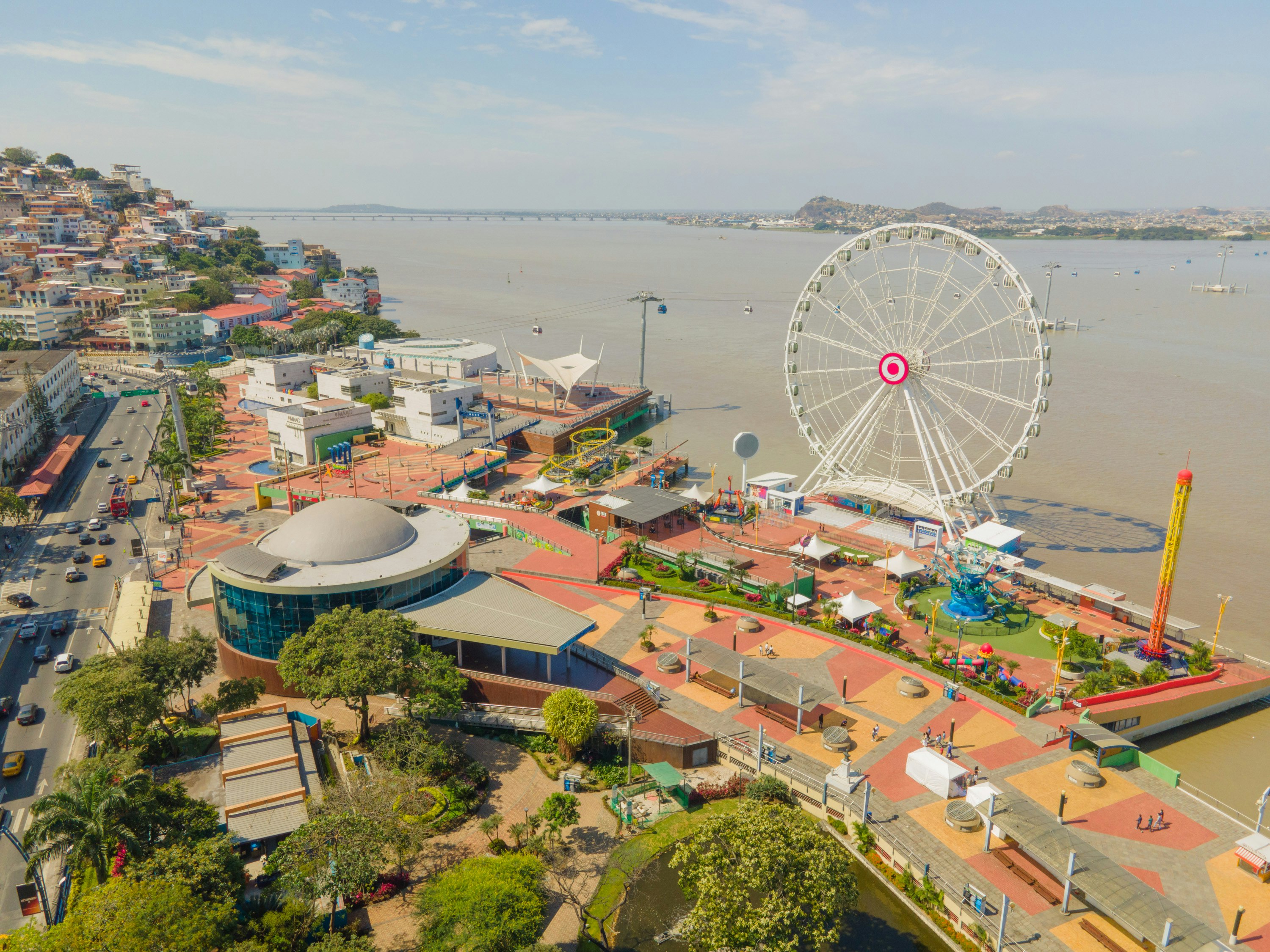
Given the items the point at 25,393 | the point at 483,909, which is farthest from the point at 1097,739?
the point at 25,393

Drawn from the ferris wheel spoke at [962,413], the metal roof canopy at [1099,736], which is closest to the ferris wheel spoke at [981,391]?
the ferris wheel spoke at [962,413]

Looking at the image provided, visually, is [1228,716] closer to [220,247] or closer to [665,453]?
[665,453]

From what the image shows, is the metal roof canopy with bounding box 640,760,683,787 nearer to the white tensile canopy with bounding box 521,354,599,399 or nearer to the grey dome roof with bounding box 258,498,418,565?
the grey dome roof with bounding box 258,498,418,565

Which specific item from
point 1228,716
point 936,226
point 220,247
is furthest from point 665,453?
point 220,247

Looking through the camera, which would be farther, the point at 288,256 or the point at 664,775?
the point at 288,256

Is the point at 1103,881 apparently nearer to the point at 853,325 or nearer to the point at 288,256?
the point at 853,325

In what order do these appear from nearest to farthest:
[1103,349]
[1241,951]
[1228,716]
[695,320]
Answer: [1241,951] → [1228,716] → [1103,349] → [695,320]
